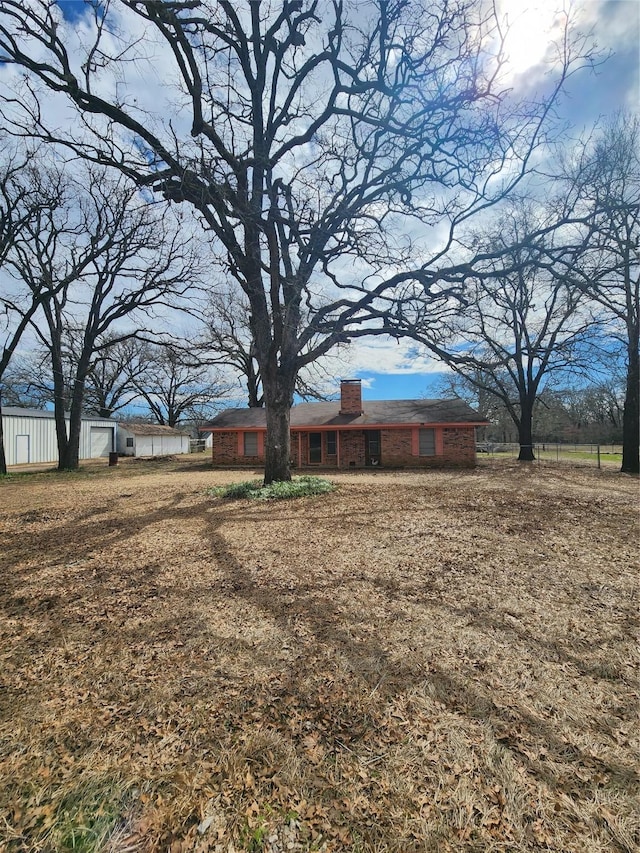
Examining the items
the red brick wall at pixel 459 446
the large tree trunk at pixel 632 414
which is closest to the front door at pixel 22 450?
the red brick wall at pixel 459 446

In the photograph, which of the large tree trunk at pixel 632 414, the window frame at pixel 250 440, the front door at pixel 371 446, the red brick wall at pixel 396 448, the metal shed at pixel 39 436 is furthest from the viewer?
the metal shed at pixel 39 436

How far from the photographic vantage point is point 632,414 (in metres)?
15.0

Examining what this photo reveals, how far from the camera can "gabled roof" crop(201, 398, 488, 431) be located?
58.9 feet

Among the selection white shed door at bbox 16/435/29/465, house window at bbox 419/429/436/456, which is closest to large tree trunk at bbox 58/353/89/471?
white shed door at bbox 16/435/29/465

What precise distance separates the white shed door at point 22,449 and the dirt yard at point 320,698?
22.8 metres

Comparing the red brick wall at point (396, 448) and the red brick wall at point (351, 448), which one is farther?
the red brick wall at point (351, 448)

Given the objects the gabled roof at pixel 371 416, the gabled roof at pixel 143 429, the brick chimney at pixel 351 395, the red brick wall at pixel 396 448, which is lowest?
the red brick wall at pixel 396 448

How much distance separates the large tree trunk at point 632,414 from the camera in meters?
14.9

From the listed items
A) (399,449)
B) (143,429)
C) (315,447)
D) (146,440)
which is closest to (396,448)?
(399,449)

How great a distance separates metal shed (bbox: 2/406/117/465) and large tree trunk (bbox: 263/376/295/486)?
20105 mm

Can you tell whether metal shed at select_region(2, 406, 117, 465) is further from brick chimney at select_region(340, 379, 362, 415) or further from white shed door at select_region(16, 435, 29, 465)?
brick chimney at select_region(340, 379, 362, 415)

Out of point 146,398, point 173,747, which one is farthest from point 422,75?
point 146,398

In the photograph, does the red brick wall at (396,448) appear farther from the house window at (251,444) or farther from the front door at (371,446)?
the house window at (251,444)

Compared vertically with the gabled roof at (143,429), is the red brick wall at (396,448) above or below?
below
